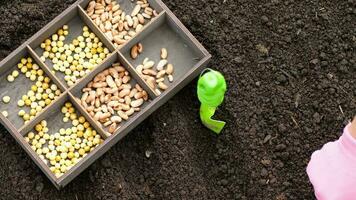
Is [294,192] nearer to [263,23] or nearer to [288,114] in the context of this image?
[288,114]

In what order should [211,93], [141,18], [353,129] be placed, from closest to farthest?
[353,129]
[211,93]
[141,18]

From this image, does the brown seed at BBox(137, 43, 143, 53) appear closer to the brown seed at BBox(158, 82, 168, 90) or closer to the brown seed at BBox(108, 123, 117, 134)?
the brown seed at BBox(158, 82, 168, 90)

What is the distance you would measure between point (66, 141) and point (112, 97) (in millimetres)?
194

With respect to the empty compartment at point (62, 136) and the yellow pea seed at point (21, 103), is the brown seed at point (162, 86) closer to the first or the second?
the empty compartment at point (62, 136)

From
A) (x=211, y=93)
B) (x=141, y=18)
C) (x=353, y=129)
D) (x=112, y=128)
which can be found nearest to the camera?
(x=353, y=129)

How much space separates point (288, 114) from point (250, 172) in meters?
0.22

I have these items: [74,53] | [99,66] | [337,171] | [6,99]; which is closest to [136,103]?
[99,66]

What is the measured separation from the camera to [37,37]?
87.3 inches

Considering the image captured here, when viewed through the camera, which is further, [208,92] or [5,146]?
[5,146]

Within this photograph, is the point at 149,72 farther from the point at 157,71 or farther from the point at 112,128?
the point at 112,128

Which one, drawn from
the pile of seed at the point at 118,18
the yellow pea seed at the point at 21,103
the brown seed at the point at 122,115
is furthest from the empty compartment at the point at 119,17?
the yellow pea seed at the point at 21,103

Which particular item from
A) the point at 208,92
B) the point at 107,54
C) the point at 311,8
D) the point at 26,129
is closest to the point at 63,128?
the point at 26,129

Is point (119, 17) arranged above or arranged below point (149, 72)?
above

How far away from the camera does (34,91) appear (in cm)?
225
